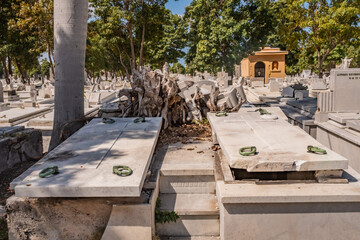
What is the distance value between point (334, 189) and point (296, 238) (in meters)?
0.62

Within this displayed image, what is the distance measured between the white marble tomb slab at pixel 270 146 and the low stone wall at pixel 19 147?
334 cm

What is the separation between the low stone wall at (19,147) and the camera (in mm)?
5094

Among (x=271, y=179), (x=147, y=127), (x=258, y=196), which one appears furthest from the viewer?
(x=147, y=127)

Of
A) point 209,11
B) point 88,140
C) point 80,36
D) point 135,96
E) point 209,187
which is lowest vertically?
point 209,187

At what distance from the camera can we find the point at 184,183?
13.2ft

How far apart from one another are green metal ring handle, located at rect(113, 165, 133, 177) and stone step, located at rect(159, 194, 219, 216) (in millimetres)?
688

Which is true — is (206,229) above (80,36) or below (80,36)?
below

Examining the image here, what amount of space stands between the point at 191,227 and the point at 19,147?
11.8 ft

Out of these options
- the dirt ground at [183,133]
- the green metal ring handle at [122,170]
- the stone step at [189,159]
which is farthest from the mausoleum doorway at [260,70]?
the green metal ring handle at [122,170]

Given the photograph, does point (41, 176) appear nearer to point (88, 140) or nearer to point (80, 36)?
point (88, 140)

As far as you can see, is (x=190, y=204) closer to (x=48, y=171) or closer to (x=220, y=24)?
(x=48, y=171)

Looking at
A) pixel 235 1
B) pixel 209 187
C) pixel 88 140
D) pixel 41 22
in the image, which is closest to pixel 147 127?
pixel 88 140

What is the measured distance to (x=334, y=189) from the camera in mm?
3158

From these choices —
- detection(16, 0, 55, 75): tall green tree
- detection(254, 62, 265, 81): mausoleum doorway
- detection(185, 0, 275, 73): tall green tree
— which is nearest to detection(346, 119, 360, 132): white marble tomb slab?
detection(185, 0, 275, 73): tall green tree
